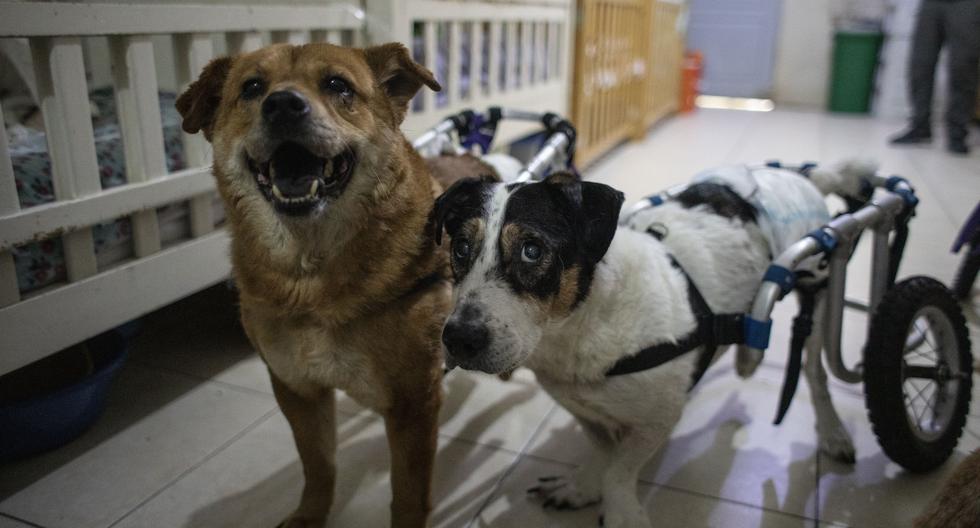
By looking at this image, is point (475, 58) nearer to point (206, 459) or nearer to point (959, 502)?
point (206, 459)

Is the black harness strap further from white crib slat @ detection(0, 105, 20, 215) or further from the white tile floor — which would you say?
white crib slat @ detection(0, 105, 20, 215)

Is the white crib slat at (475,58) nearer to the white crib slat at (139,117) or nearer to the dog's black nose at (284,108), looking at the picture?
the white crib slat at (139,117)

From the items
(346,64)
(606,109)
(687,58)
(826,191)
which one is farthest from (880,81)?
(346,64)

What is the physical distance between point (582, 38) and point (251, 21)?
2740mm

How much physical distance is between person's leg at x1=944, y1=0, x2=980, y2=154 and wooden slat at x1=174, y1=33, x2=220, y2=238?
526 cm

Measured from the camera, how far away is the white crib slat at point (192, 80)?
174 cm

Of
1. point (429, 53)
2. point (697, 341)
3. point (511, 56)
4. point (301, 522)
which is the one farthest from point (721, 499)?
point (511, 56)

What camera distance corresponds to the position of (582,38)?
13.8 feet

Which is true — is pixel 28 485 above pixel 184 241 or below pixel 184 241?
below

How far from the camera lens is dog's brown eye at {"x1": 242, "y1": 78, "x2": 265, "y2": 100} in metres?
1.14

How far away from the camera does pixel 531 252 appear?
43.5 inches

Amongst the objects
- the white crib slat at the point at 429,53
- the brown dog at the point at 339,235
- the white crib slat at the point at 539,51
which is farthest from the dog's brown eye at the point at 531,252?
the white crib slat at the point at 539,51

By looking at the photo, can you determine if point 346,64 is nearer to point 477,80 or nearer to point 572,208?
point 572,208

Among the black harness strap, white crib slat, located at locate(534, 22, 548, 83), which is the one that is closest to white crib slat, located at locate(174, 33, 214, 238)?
the black harness strap
